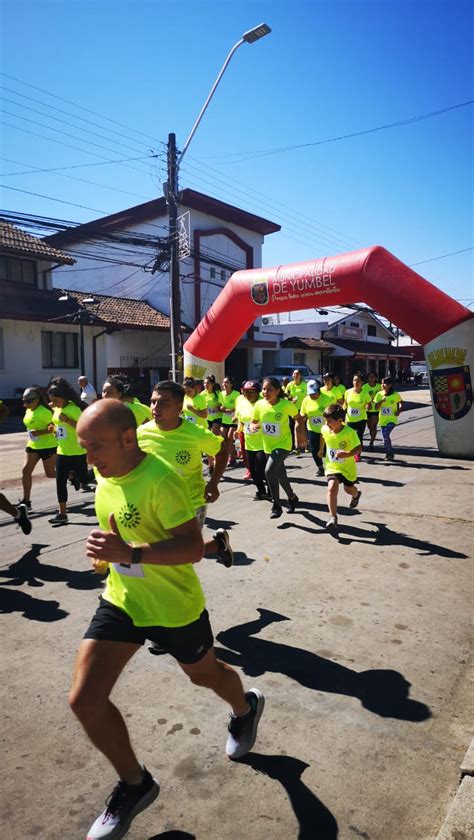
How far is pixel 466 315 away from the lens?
→ 38.8 ft

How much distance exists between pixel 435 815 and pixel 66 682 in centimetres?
224

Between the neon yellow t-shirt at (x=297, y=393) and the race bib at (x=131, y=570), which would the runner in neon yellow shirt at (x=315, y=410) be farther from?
the race bib at (x=131, y=570)

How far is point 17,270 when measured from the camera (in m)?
22.9

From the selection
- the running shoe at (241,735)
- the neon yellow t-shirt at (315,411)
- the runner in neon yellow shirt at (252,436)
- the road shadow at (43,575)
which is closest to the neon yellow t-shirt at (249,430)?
the runner in neon yellow shirt at (252,436)

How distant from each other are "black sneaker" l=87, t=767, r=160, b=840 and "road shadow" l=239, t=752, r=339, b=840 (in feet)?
1.77

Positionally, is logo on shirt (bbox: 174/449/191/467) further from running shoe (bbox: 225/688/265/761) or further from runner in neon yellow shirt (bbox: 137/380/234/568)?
running shoe (bbox: 225/688/265/761)

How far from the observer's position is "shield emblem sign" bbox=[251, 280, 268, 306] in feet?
45.9

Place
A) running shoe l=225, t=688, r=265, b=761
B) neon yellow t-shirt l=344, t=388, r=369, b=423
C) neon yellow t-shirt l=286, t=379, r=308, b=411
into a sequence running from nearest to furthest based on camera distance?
running shoe l=225, t=688, r=265, b=761
neon yellow t-shirt l=344, t=388, r=369, b=423
neon yellow t-shirt l=286, t=379, r=308, b=411

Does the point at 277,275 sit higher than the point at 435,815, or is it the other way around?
the point at 277,275

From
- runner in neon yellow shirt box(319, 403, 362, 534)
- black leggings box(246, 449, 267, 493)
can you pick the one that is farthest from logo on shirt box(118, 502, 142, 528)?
black leggings box(246, 449, 267, 493)

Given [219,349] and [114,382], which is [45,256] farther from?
[114,382]

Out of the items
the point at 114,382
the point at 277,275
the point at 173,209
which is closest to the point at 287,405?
the point at 114,382

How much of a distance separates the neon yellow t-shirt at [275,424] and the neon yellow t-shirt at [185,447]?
120 inches

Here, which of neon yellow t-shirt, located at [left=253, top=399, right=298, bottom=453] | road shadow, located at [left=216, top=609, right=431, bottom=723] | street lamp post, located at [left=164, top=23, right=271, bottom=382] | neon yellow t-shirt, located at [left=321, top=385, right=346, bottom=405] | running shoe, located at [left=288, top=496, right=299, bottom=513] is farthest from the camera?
street lamp post, located at [left=164, top=23, right=271, bottom=382]
